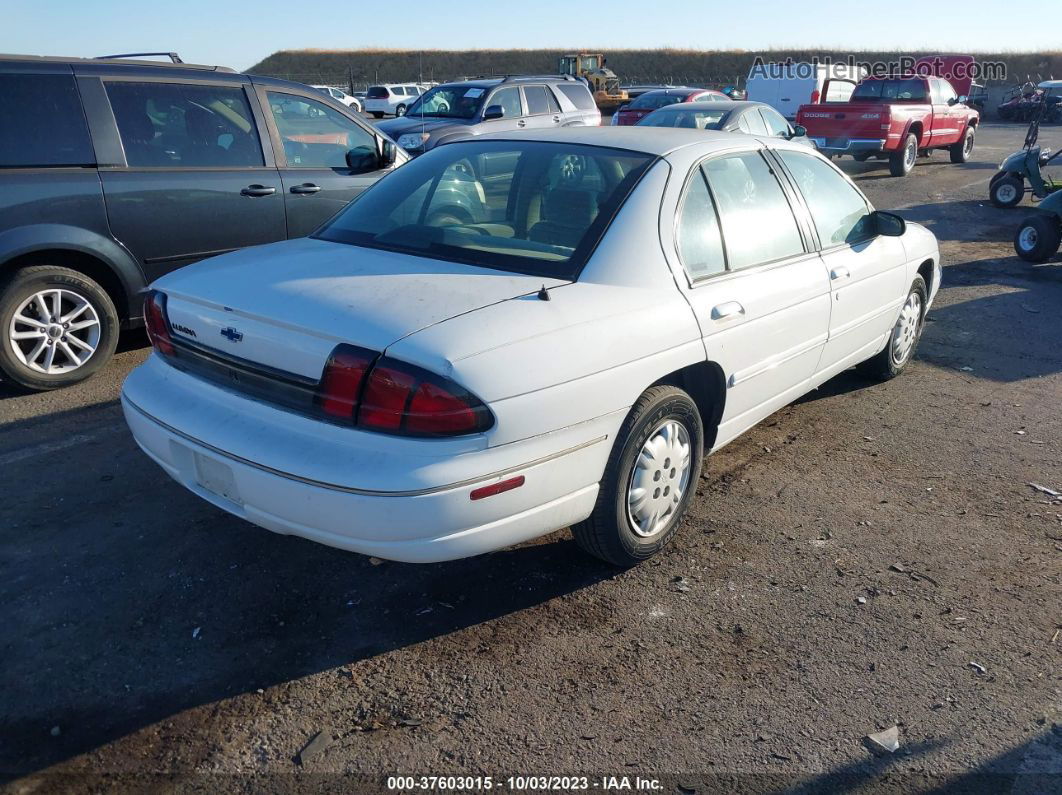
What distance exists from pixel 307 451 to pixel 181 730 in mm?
916

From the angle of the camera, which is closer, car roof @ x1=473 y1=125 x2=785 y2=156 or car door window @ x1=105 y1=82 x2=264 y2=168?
car roof @ x1=473 y1=125 x2=785 y2=156

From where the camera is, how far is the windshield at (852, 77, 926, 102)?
59.6 ft

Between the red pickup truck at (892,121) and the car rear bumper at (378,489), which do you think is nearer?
the car rear bumper at (378,489)

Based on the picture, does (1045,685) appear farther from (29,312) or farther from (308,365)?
(29,312)

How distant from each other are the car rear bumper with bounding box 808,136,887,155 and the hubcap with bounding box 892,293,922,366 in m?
11.6

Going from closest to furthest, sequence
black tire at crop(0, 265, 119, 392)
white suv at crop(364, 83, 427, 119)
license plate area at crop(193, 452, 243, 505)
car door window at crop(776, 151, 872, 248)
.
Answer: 1. license plate area at crop(193, 452, 243, 505)
2. car door window at crop(776, 151, 872, 248)
3. black tire at crop(0, 265, 119, 392)
4. white suv at crop(364, 83, 427, 119)

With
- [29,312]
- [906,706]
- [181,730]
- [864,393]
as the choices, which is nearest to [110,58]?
[29,312]

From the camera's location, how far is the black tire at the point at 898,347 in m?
5.80

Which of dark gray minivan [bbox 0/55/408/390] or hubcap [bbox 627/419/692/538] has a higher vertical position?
dark gray minivan [bbox 0/55/408/390]

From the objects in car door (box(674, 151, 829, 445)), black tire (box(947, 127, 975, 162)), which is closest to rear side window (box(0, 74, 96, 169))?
car door (box(674, 151, 829, 445))

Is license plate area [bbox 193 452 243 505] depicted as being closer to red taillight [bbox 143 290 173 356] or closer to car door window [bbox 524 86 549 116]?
red taillight [bbox 143 290 173 356]

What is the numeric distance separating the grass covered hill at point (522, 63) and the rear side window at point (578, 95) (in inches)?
2288

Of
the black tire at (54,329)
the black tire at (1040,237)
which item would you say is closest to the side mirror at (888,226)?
the black tire at (54,329)

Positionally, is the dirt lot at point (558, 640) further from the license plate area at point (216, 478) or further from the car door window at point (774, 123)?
the car door window at point (774, 123)
